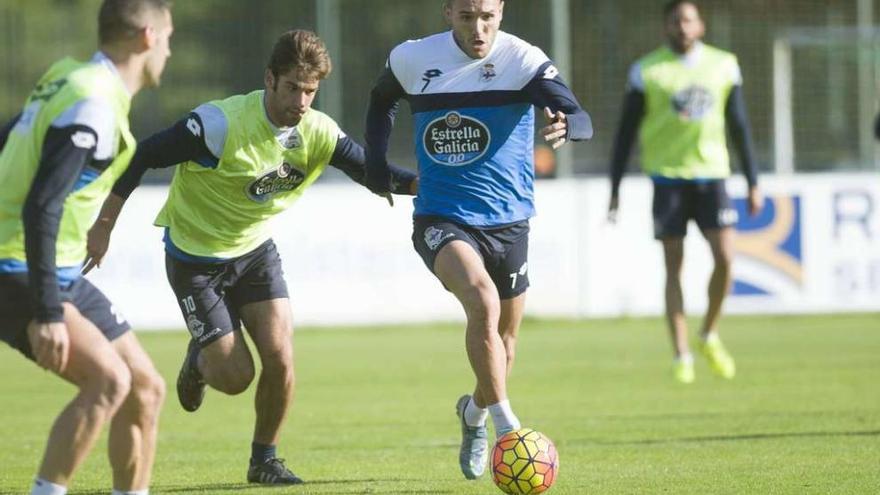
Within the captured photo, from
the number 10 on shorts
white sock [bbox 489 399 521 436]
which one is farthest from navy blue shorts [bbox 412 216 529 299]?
white sock [bbox 489 399 521 436]

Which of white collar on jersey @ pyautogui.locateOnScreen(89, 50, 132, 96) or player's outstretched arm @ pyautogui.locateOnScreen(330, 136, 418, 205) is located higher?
white collar on jersey @ pyautogui.locateOnScreen(89, 50, 132, 96)

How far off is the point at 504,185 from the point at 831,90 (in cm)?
1458

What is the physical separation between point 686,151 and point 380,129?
5.29 m

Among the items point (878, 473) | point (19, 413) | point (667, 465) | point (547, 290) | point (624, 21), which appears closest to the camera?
point (878, 473)

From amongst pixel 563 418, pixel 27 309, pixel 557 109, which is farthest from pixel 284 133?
pixel 563 418

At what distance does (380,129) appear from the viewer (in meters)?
8.76

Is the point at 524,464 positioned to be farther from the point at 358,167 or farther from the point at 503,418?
the point at 358,167

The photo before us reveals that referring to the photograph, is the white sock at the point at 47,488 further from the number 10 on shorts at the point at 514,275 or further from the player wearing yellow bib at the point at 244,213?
the number 10 on shorts at the point at 514,275

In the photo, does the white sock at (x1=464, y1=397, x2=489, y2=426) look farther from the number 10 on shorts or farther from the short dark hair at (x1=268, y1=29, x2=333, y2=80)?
the short dark hair at (x1=268, y1=29, x2=333, y2=80)

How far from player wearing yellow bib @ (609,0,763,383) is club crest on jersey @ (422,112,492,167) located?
5.26 metres

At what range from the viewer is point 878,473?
26.2ft

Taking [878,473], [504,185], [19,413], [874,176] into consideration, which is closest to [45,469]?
[504,185]

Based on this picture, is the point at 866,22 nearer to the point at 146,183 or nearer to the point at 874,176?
the point at 874,176

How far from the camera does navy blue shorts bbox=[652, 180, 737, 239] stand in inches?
523
